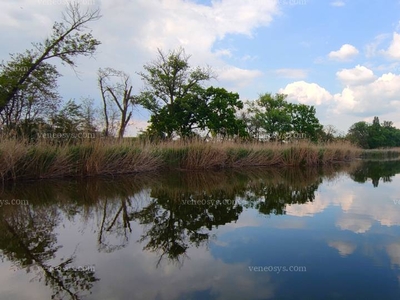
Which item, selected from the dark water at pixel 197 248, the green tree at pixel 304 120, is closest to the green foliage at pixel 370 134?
the green tree at pixel 304 120

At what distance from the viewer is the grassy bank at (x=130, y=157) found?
22.9 ft

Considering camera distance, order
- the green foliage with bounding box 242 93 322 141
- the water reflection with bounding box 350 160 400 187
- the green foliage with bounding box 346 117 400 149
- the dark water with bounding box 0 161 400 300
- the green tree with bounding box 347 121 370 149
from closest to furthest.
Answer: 1. the dark water with bounding box 0 161 400 300
2. the water reflection with bounding box 350 160 400 187
3. the green foliage with bounding box 242 93 322 141
4. the green tree with bounding box 347 121 370 149
5. the green foliage with bounding box 346 117 400 149

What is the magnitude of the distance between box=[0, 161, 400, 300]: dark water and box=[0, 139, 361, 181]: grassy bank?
211 cm

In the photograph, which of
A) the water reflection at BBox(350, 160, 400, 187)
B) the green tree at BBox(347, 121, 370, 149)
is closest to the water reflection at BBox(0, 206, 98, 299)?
the water reflection at BBox(350, 160, 400, 187)

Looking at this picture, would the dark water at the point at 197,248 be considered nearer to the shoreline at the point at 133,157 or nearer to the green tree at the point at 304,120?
the shoreline at the point at 133,157

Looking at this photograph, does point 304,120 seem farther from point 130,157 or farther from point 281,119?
point 130,157

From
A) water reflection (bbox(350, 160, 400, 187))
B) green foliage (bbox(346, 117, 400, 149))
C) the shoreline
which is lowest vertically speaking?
water reflection (bbox(350, 160, 400, 187))

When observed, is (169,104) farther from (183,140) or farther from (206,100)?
(183,140)

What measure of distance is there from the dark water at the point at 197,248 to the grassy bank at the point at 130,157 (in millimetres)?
2109

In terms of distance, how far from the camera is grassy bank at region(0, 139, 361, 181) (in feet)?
→ 22.9

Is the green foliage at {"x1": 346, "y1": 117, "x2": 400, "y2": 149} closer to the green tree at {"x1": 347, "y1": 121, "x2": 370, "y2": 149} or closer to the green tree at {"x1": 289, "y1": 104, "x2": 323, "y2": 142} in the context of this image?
the green tree at {"x1": 347, "y1": 121, "x2": 370, "y2": 149}

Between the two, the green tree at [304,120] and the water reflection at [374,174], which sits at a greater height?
the green tree at [304,120]

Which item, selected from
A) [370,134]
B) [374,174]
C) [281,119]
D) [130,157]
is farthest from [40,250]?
[370,134]

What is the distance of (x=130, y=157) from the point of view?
31.1 feet
